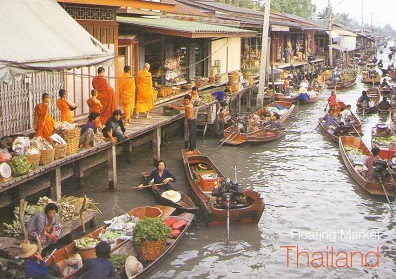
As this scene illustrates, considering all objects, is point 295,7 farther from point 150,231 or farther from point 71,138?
point 150,231

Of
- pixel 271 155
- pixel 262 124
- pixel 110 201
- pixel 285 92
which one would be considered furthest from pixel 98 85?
pixel 285 92

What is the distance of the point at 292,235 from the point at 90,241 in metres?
5.05

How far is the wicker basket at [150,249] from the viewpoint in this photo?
9945 millimetres

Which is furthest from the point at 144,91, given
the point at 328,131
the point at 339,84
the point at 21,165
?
the point at 339,84

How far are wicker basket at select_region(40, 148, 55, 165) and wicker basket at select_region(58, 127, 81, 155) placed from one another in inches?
28.4

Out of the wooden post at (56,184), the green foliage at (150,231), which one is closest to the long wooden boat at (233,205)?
the green foliage at (150,231)

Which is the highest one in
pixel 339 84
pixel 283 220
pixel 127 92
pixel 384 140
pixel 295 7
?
pixel 295 7

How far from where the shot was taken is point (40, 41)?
1038 centimetres

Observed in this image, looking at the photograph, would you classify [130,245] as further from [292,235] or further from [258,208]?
[292,235]

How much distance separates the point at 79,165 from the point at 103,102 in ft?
6.41

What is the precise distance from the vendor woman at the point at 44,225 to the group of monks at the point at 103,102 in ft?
8.39

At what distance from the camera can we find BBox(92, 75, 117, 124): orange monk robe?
1459cm

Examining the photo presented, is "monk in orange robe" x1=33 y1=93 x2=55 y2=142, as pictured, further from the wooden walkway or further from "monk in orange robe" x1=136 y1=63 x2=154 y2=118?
"monk in orange robe" x1=136 y1=63 x2=154 y2=118

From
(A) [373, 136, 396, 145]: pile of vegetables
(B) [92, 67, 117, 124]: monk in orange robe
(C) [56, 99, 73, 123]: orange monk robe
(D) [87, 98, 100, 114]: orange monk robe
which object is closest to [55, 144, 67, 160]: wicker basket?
(C) [56, 99, 73, 123]: orange monk robe
